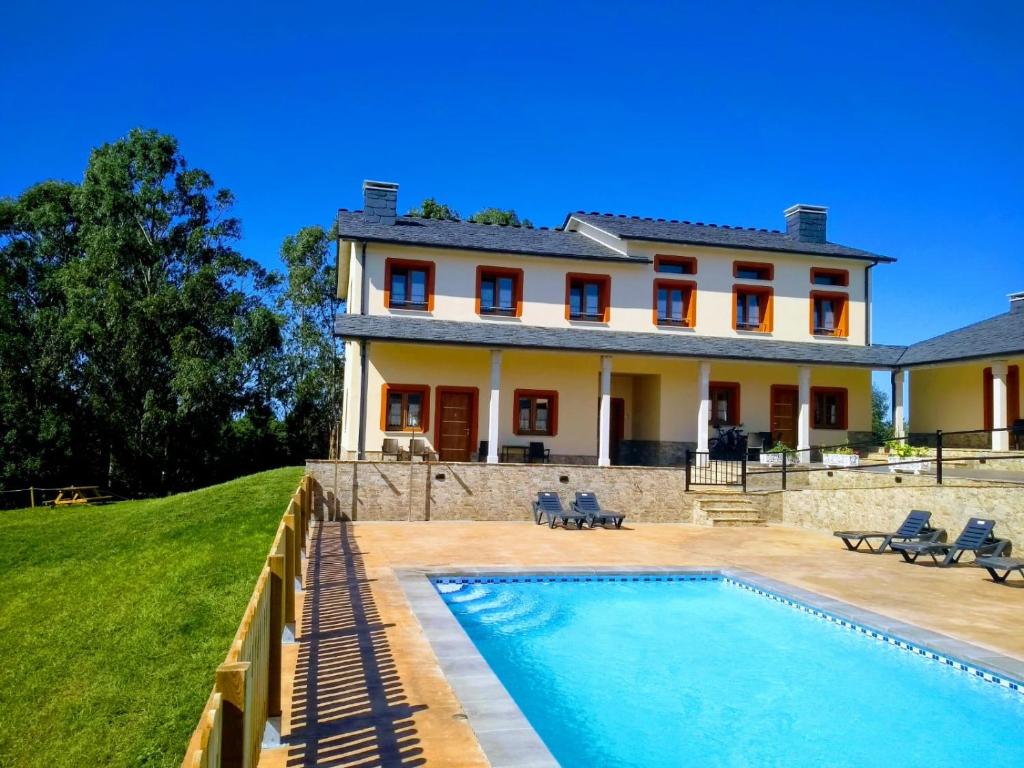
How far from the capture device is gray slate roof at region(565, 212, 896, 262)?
2477 cm

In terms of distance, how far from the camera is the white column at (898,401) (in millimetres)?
24627

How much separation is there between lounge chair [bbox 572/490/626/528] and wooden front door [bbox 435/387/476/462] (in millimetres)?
4920

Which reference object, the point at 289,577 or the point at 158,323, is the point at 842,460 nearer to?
the point at 289,577

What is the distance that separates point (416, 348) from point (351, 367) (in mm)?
2548

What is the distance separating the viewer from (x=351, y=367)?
23641 millimetres

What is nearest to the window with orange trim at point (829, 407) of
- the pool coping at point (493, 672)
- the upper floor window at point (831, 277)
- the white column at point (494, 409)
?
the upper floor window at point (831, 277)

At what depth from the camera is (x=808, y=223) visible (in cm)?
2748

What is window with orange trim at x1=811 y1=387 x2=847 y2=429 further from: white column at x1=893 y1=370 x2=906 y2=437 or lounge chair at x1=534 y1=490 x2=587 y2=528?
lounge chair at x1=534 y1=490 x2=587 y2=528

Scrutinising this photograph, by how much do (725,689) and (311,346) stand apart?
35.0 meters

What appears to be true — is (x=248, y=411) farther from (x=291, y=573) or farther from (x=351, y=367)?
(x=291, y=573)

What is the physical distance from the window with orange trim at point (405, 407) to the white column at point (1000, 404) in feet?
54.5

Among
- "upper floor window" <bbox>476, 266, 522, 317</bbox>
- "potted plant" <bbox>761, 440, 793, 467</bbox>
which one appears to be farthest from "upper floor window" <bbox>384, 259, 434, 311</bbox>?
"potted plant" <bbox>761, 440, 793, 467</bbox>

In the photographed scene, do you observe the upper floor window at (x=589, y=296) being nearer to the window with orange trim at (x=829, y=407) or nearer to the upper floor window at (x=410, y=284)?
the upper floor window at (x=410, y=284)

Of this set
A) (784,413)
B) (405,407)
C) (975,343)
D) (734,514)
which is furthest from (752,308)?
(405,407)
